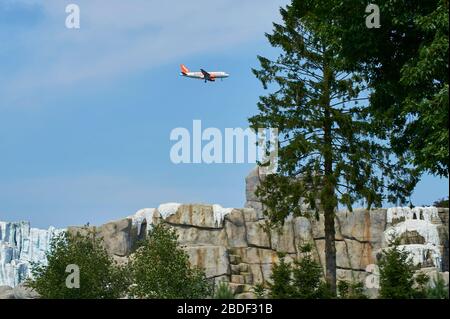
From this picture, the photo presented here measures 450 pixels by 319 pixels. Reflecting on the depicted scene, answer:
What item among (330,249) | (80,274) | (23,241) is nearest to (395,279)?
(330,249)

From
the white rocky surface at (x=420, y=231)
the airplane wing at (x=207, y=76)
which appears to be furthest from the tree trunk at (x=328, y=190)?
the airplane wing at (x=207, y=76)

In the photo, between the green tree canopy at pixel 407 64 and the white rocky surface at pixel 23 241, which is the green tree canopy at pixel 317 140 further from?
the white rocky surface at pixel 23 241

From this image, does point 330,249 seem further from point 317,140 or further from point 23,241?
point 23,241

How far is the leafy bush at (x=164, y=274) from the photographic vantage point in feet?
120

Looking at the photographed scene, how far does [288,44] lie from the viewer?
124ft

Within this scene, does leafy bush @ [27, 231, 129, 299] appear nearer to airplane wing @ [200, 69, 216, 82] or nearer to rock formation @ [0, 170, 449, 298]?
rock formation @ [0, 170, 449, 298]

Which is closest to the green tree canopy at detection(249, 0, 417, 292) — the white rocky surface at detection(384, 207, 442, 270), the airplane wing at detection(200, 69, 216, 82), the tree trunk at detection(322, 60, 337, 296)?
Result: the tree trunk at detection(322, 60, 337, 296)

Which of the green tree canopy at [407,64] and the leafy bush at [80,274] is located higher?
the green tree canopy at [407,64]

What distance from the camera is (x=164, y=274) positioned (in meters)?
37.4

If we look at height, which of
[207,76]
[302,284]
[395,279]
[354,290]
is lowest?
[354,290]

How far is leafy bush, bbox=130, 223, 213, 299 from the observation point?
36.5m
